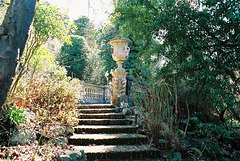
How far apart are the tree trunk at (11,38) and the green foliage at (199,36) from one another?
281 centimetres

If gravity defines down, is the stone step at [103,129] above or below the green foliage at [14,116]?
below

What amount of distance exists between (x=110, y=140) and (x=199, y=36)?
10.6 ft

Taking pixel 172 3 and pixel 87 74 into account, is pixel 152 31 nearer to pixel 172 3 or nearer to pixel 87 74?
pixel 172 3

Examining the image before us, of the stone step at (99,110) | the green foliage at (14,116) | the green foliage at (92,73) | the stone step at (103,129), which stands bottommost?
the stone step at (103,129)

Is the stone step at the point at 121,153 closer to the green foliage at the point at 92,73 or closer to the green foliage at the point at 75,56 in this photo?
the green foliage at the point at 92,73

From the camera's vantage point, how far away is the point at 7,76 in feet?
5.33

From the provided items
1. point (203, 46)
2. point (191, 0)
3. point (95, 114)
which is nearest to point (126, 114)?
point (95, 114)

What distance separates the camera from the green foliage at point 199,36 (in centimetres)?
319

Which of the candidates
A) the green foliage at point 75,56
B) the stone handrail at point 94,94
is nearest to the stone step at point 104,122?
the stone handrail at point 94,94

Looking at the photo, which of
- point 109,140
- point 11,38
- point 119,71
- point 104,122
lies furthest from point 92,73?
point 11,38

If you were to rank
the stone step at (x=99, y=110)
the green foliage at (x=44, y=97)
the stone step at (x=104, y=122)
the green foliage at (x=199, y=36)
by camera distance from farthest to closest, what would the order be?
1. the stone step at (x=99, y=110)
2. the stone step at (x=104, y=122)
3. the green foliage at (x=44, y=97)
4. the green foliage at (x=199, y=36)

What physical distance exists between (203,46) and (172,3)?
128 centimetres

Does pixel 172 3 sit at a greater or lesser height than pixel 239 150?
greater

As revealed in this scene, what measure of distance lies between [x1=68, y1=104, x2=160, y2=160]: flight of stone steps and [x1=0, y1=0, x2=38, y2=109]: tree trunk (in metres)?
2.13
